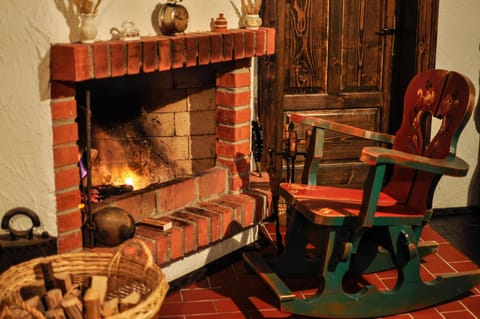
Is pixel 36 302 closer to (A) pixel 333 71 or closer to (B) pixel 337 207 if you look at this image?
(B) pixel 337 207

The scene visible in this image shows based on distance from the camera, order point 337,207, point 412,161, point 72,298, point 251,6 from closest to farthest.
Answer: point 72,298
point 412,161
point 337,207
point 251,6

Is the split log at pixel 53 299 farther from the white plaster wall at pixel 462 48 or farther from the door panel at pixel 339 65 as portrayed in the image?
the white plaster wall at pixel 462 48

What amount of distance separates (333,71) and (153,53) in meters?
1.57

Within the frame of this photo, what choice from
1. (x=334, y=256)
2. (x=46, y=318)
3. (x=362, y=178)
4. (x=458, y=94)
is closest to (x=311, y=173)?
(x=334, y=256)

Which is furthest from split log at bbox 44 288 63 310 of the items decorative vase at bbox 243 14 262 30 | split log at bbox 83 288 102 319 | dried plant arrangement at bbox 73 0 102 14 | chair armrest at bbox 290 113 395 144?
decorative vase at bbox 243 14 262 30

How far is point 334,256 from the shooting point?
3199 mm

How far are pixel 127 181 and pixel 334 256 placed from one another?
46.1 inches

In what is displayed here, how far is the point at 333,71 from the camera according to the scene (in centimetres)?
449

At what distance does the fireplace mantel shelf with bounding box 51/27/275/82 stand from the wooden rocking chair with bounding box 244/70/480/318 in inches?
17.8

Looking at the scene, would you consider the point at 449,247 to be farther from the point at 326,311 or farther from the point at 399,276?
the point at 326,311

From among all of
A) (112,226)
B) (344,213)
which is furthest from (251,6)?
(112,226)

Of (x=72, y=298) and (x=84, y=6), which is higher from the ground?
(x=84, y=6)

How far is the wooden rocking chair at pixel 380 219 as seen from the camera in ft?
10.3

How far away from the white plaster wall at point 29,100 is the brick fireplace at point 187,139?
0.14 ft
